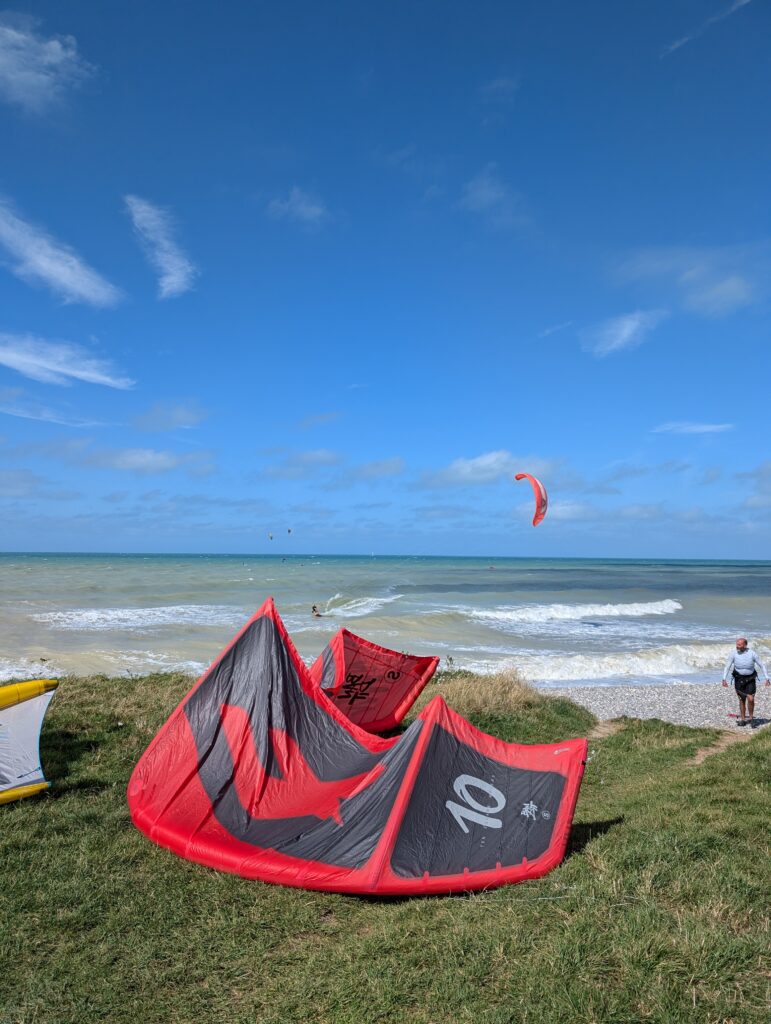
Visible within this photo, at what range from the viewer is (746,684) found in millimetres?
12648

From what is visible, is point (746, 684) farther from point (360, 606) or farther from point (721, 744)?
point (360, 606)

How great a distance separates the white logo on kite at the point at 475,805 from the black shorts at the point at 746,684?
9.02 metres

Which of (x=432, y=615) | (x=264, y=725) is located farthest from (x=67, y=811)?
(x=432, y=615)

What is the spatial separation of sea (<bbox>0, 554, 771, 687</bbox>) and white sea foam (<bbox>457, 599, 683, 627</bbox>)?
0.09m

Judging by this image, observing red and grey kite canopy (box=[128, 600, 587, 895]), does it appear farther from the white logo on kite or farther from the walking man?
the walking man

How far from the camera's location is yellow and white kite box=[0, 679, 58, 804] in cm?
704

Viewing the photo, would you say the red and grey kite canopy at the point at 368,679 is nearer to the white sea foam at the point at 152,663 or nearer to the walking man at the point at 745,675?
the walking man at the point at 745,675

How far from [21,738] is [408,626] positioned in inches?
961

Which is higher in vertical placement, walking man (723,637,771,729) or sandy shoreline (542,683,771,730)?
walking man (723,637,771,729)

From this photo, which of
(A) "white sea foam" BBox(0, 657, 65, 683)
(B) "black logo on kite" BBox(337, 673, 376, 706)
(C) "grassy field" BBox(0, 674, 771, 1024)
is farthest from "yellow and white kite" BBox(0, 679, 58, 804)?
(A) "white sea foam" BBox(0, 657, 65, 683)

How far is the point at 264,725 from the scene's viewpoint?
6988 millimetres

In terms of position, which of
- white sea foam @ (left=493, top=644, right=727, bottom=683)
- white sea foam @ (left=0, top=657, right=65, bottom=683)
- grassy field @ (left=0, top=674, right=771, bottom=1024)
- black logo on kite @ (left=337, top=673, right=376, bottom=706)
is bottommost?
white sea foam @ (left=493, top=644, right=727, bottom=683)

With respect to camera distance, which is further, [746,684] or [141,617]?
[141,617]

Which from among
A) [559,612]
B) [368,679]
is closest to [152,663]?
[368,679]
